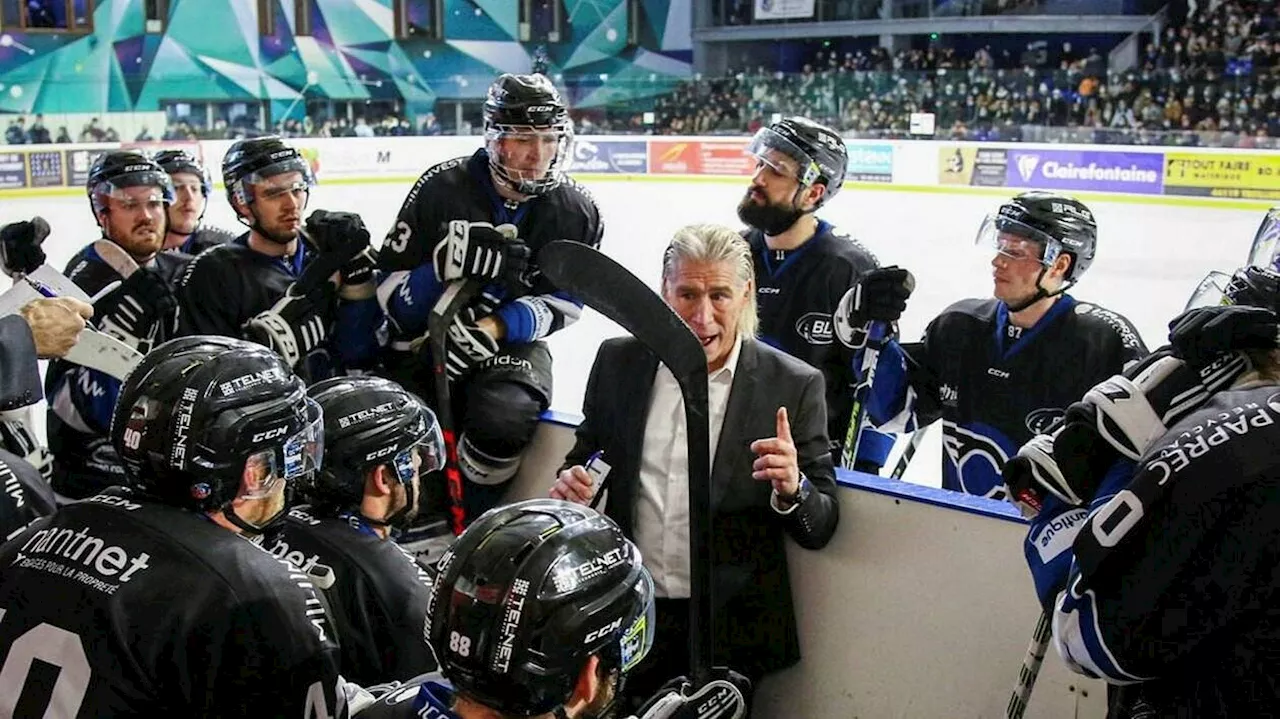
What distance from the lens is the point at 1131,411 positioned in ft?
5.00

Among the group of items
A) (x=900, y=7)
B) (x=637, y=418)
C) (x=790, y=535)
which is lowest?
(x=790, y=535)

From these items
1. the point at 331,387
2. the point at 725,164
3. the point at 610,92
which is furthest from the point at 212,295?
the point at 610,92

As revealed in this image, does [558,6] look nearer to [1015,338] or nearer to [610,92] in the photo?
[610,92]

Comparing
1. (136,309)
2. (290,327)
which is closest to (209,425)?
(290,327)

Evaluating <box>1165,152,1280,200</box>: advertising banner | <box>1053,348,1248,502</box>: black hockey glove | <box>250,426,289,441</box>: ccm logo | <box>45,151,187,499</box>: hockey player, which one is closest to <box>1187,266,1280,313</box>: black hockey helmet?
<box>1053,348,1248,502</box>: black hockey glove

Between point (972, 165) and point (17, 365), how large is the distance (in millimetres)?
8602

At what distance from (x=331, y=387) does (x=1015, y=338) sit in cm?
168

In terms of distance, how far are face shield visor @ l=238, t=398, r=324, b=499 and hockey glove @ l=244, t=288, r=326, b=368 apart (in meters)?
1.37

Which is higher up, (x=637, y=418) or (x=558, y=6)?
(x=558, y=6)

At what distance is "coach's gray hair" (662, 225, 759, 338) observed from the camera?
230 cm

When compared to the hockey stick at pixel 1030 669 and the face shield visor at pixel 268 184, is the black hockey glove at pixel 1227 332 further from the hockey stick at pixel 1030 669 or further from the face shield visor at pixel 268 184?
the face shield visor at pixel 268 184

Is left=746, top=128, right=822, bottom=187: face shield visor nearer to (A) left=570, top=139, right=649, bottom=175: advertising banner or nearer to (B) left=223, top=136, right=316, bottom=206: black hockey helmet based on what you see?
(B) left=223, top=136, right=316, bottom=206: black hockey helmet

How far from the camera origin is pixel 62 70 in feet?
48.7

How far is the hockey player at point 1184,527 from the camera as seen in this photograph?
1.29 meters
